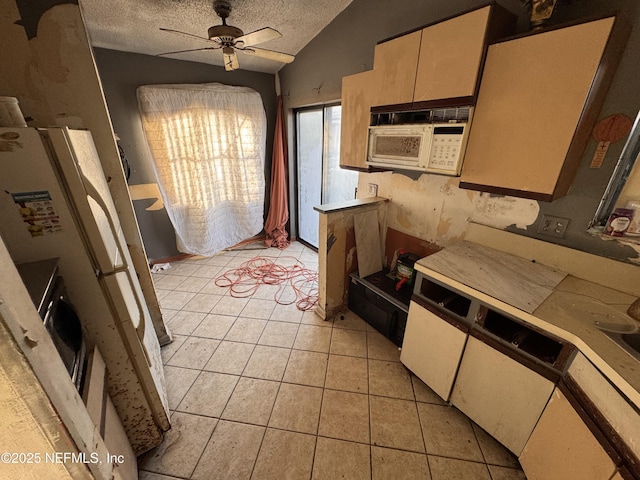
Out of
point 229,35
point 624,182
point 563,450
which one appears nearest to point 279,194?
point 229,35

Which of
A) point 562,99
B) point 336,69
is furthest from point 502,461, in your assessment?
point 336,69

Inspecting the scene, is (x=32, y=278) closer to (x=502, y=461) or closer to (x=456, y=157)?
(x=456, y=157)

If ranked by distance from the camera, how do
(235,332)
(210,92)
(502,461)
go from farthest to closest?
(210,92) < (235,332) < (502,461)

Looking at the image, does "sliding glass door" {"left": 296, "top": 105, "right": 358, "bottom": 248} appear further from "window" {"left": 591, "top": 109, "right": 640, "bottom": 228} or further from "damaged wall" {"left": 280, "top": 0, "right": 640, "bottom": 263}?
"window" {"left": 591, "top": 109, "right": 640, "bottom": 228}

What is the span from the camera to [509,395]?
1280 mm

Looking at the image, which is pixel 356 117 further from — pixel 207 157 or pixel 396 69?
pixel 207 157

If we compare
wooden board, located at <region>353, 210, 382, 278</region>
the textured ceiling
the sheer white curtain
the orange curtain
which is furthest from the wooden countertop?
the sheer white curtain

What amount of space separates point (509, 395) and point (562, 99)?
1.41 m

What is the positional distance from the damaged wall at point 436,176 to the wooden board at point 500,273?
19 cm

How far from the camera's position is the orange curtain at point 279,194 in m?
3.57

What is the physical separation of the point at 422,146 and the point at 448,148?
0.50 feet

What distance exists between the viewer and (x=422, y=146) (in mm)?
1531

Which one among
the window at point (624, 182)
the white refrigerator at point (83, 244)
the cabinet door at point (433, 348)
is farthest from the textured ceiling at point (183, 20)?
the cabinet door at point (433, 348)

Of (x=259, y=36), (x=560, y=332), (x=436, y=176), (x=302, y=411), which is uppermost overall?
(x=259, y=36)
